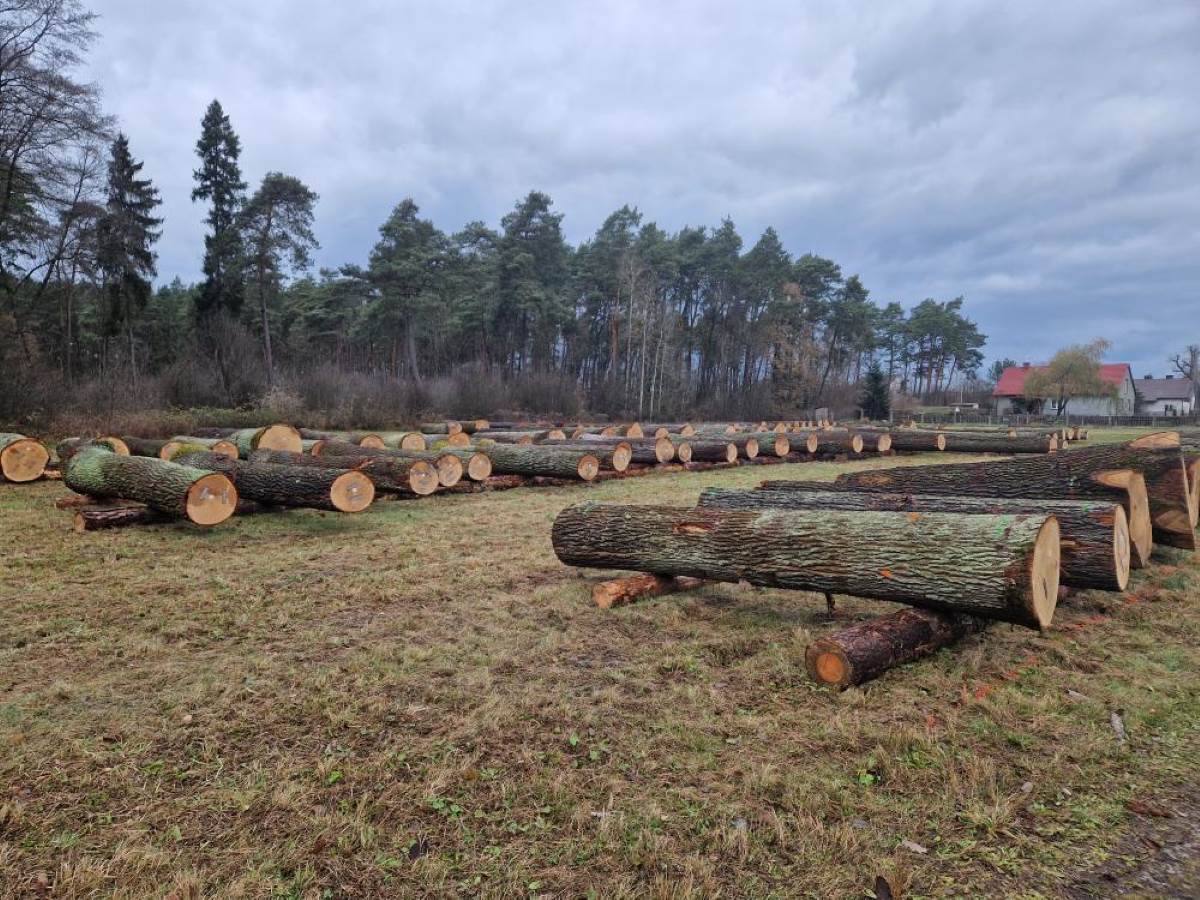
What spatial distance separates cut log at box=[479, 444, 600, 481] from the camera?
12.0 m

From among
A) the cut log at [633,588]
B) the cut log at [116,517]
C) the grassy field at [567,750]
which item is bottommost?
the grassy field at [567,750]

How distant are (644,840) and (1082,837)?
161cm

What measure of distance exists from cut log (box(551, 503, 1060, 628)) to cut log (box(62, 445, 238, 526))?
179 inches

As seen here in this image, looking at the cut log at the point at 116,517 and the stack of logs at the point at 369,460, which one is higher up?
the stack of logs at the point at 369,460

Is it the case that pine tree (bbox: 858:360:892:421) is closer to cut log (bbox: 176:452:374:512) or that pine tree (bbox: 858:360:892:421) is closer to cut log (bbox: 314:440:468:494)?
cut log (bbox: 314:440:468:494)

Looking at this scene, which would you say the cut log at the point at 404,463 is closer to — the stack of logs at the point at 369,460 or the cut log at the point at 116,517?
the stack of logs at the point at 369,460

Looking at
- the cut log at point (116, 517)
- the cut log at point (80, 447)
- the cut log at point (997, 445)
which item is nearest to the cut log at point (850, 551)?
the cut log at point (116, 517)

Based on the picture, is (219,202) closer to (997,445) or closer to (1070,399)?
(997,445)

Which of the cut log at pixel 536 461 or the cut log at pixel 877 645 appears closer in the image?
the cut log at pixel 877 645

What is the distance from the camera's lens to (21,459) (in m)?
10.6

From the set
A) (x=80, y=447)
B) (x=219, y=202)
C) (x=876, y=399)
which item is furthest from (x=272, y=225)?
(x=876, y=399)

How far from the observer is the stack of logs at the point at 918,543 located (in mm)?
3574

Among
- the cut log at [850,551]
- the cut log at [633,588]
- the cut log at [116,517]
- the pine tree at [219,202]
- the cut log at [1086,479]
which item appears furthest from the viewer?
the pine tree at [219,202]

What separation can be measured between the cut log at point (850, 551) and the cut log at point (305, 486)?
3.64 m
